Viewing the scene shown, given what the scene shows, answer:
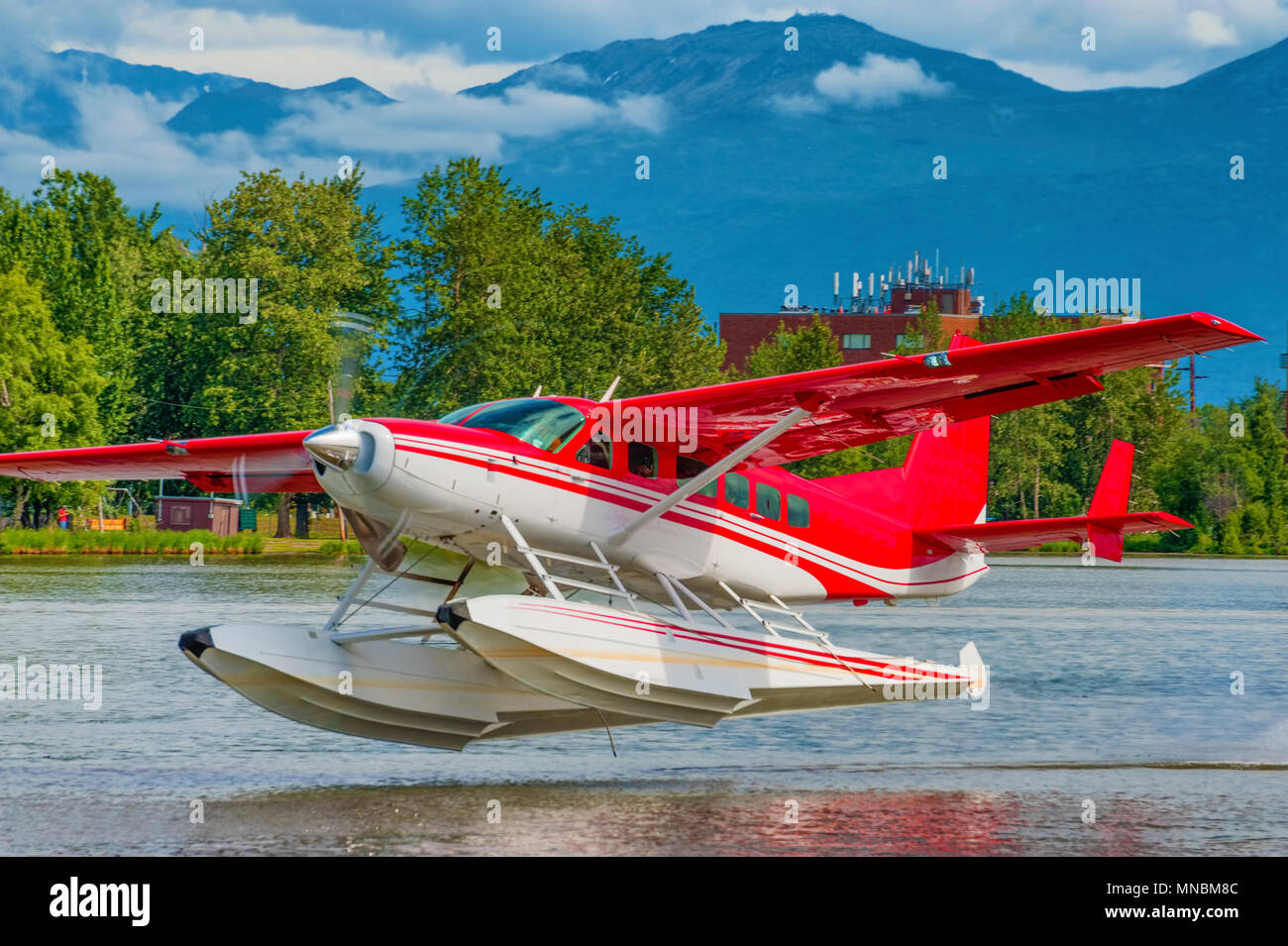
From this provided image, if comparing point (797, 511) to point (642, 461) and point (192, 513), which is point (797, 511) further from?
point (192, 513)

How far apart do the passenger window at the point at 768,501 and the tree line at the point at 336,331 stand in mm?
41365

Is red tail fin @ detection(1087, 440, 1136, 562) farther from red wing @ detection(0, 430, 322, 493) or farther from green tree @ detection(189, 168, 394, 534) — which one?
green tree @ detection(189, 168, 394, 534)

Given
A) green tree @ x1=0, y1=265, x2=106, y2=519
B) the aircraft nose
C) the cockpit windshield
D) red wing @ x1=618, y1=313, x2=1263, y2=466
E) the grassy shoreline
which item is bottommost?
the grassy shoreline

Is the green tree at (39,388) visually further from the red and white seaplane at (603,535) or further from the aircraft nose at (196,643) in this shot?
the aircraft nose at (196,643)

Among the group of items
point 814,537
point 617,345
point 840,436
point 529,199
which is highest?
point 529,199

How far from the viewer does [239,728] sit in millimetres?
14578

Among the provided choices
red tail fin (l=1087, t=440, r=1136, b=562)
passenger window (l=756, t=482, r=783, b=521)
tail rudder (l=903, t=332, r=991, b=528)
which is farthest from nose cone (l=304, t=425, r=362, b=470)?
red tail fin (l=1087, t=440, r=1136, b=562)

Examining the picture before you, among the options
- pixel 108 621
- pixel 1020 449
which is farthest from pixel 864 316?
pixel 108 621

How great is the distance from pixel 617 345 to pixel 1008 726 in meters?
52.2

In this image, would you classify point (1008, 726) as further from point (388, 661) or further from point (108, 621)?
point (108, 621)

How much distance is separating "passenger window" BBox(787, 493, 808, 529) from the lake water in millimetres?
2309

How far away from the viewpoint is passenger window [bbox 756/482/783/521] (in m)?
13.8
